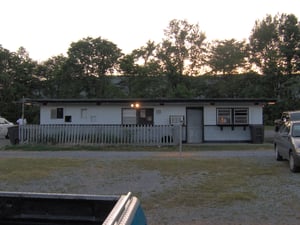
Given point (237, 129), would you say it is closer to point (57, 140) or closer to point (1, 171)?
point (57, 140)

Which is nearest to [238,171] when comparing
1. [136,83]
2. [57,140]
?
[57,140]

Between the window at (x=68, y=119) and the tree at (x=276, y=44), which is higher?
the tree at (x=276, y=44)

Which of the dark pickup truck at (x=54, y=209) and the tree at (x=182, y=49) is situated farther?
the tree at (x=182, y=49)

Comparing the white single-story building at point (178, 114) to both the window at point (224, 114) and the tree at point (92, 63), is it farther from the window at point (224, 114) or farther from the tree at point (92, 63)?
the tree at point (92, 63)

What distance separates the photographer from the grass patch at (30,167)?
37.7ft

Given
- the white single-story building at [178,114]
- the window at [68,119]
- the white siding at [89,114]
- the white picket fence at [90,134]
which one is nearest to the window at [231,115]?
the white single-story building at [178,114]

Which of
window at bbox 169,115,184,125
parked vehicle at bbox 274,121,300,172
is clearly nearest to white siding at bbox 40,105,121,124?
window at bbox 169,115,184,125

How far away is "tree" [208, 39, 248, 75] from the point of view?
50.1 metres

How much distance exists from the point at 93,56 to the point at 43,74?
6.91 m

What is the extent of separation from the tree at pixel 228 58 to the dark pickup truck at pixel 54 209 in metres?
47.7

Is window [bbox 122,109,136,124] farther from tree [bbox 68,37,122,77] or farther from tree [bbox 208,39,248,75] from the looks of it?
tree [bbox 208,39,248,75]

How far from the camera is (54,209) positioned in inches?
148

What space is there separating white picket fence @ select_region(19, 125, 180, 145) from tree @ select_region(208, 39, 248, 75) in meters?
29.8

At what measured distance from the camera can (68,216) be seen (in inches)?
146
